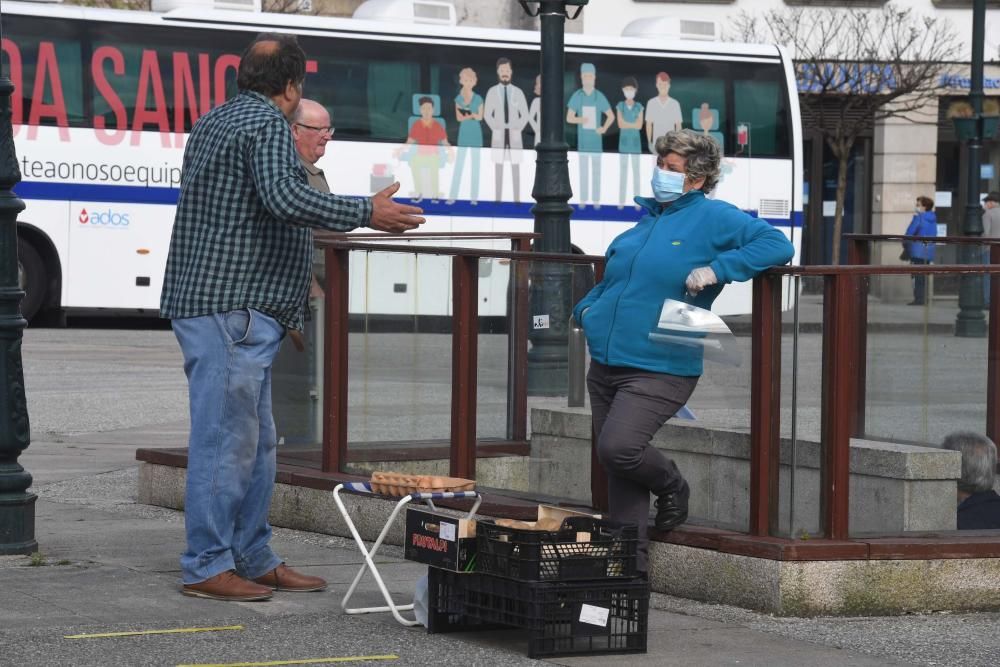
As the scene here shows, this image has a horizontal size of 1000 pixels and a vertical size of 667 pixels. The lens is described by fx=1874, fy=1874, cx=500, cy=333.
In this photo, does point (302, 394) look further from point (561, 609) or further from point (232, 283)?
point (561, 609)

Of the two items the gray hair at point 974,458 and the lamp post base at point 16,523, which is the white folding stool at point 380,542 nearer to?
the lamp post base at point 16,523

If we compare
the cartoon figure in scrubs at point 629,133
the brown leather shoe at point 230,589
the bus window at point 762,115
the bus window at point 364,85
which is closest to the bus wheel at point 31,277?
the bus window at point 364,85

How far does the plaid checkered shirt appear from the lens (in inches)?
259

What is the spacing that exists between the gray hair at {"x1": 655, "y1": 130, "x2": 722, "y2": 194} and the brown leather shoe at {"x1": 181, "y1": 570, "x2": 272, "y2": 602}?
7.10 ft

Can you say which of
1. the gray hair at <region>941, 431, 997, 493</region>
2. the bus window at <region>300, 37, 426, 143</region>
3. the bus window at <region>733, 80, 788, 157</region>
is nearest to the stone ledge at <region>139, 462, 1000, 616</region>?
the gray hair at <region>941, 431, 997, 493</region>

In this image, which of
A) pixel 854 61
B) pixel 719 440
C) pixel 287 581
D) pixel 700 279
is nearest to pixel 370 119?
pixel 854 61

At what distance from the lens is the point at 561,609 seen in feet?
19.7

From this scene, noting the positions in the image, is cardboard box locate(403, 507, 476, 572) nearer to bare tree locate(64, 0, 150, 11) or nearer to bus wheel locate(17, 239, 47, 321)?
bus wheel locate(17, 239, 47, 321)

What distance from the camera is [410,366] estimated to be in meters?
8.68

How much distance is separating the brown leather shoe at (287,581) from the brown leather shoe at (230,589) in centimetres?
20

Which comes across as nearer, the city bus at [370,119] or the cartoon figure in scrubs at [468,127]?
the city bus at [370,119]

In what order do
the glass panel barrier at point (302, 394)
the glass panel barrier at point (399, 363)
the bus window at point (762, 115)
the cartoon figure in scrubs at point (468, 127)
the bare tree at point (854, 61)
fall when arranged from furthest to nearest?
1. the bare tree at point (854, 61)
2. the bus window at point (762, 115)
3. the cartoon figure in scrubs at point (468, 127)
4. the glass panel barrier at point (302, 394)
5. the glass panel barrier at point (399, 363)

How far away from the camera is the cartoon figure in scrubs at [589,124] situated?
24.3m

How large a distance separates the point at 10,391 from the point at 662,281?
281cm
